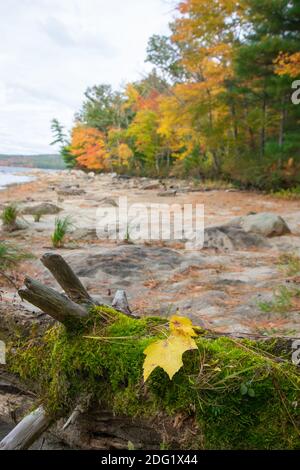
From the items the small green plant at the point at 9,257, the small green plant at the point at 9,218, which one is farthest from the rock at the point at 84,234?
the small green plant at the point at 9,257

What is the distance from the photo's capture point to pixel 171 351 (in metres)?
1.23

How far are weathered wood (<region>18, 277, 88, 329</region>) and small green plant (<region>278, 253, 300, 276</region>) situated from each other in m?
3.09

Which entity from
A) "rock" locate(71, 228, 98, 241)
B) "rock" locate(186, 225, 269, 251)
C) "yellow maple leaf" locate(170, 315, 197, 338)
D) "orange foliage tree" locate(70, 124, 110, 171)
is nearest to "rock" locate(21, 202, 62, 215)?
"rock" locate(71, 228, 98, 241)

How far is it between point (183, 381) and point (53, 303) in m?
0.50

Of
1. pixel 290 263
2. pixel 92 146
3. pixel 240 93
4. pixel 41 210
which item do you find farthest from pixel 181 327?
pixel 92 146

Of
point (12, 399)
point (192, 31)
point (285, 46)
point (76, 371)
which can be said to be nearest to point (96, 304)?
point (76, 371)

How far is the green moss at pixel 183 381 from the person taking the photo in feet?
3.79

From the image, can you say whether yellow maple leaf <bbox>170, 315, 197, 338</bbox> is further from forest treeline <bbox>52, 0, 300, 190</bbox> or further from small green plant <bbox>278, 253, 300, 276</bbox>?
forest treeline <bbox>52, 0, 300, 190</bbox>

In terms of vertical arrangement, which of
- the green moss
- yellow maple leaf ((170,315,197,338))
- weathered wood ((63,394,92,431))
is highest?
yellow maple leaf ((170,315,197,338))

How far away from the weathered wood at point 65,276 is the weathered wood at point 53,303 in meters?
0.06

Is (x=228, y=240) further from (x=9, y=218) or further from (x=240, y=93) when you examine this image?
(x=240, y=93)

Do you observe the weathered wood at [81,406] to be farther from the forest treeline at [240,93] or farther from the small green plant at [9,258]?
the forest treeline at [240,93]

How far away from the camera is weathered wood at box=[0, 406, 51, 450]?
1.21 meters

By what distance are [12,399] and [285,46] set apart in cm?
1153
